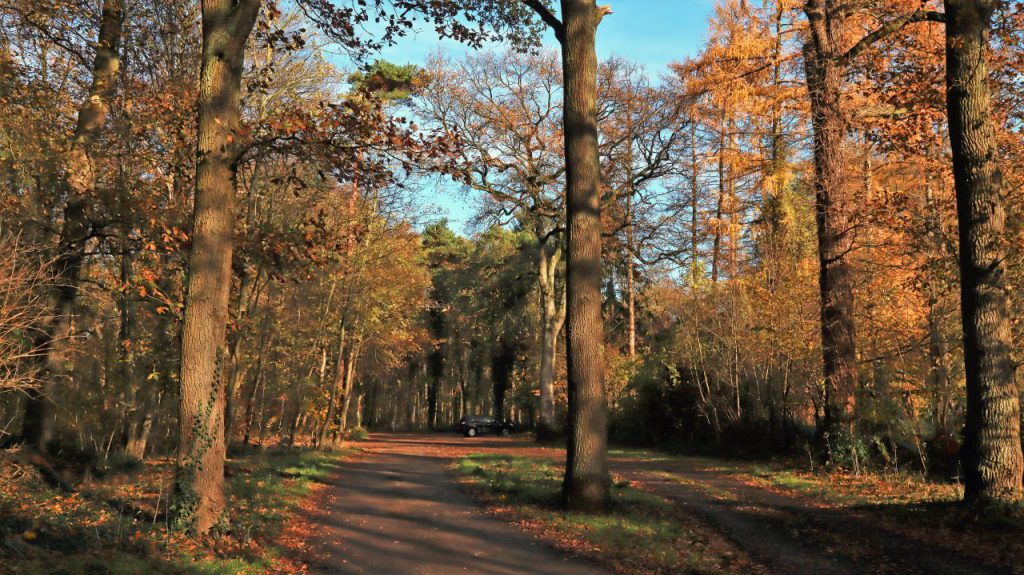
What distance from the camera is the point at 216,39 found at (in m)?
9.39

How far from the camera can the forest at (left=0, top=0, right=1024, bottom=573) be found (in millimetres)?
8883

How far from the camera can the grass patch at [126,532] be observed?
6156mm

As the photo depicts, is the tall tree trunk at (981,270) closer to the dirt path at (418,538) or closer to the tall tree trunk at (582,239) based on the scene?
the tall tree trunk at (582,239)

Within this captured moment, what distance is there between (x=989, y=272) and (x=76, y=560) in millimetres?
10972

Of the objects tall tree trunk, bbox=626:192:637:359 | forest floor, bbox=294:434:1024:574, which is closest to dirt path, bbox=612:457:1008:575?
forest floor, bbox=294:434:1024:574

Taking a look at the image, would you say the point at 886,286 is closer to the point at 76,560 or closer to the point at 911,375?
the point at 911,375

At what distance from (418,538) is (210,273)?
4.56 m

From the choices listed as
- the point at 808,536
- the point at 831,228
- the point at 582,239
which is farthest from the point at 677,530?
the point at 831,228

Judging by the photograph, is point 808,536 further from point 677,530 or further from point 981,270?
point 981,270

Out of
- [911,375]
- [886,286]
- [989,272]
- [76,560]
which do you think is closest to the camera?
[76,560]

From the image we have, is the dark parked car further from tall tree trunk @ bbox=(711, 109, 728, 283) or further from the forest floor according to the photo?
the forest floor

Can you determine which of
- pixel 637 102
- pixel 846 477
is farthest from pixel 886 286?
pixel 637 102

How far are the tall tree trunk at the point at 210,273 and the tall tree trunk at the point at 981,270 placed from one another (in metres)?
9.69

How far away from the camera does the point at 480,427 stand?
44.5m
